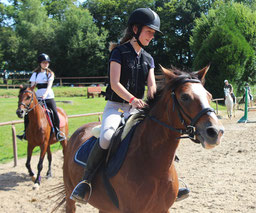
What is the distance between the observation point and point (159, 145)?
8.10 ft

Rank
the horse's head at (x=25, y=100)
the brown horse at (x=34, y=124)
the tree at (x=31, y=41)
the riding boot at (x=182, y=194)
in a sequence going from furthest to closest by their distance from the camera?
the tree at (x=31, y=41) → the brown horse at (x=34, y=124) → the horse's head at (x=25, y=100) → the riding boot at (x=182, y=194)

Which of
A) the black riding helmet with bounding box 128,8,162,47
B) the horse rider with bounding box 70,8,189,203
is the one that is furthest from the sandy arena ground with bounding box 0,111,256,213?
the black riding helmet with bounding box 128,8,162,47

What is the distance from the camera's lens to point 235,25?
87.5 feet

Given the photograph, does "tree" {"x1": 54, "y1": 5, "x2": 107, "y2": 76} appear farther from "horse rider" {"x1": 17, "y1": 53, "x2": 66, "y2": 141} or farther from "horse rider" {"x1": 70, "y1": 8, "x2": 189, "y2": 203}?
"horse rider" {"x1": 70, "y1": 8, "x2": 189, "y2": 203}

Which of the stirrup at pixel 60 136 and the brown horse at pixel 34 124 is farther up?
the brown horse at pixel 34 124

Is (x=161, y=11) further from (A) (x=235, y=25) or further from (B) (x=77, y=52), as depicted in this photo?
(A) (x=235, y=25)

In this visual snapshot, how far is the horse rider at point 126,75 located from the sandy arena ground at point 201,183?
1.66m

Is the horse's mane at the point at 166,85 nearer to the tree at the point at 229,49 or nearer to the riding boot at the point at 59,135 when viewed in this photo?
the riding boot at the point at 59,135

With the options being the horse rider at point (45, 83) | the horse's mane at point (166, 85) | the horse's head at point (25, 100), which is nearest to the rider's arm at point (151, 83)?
the horse's mane at point (166, 85)

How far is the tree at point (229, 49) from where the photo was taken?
82.5 feet

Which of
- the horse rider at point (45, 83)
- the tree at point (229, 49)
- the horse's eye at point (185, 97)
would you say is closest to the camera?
the horse's eye at point (185, 97)

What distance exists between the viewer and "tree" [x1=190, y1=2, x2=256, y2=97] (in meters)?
25.1

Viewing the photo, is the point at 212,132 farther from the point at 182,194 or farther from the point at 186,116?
the point at 182,194

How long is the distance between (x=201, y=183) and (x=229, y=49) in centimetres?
2225
